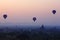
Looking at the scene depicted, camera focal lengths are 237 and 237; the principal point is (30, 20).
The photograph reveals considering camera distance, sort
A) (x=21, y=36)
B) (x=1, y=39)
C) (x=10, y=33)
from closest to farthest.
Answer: (x=1, y=39) → (x=21, y=36) → (x=10, y=33)

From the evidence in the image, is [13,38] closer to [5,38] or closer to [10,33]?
[5,38]

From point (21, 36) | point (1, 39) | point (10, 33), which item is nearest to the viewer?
point (1, 39)

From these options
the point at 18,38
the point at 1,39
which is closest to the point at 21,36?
the point at 18,38

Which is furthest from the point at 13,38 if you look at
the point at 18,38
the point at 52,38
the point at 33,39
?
the point at 52,38

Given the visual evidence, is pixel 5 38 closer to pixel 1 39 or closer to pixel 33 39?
pixel 1 39

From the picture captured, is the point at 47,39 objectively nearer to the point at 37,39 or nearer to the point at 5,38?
the point at 37,39

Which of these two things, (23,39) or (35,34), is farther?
(35,34)

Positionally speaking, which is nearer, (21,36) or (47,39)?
(47,39)

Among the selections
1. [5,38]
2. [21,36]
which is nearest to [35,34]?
[21,36]
